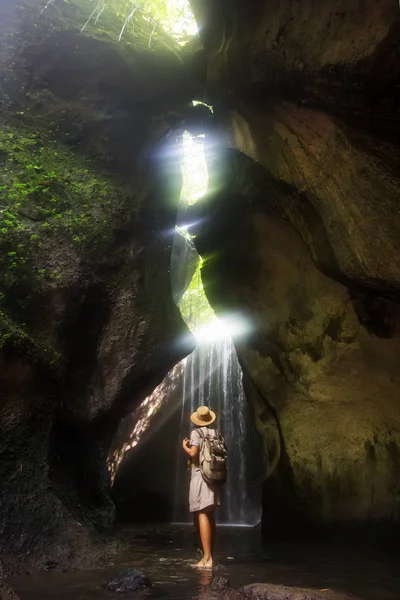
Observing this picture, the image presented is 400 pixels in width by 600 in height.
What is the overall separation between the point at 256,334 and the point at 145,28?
7.49 meters

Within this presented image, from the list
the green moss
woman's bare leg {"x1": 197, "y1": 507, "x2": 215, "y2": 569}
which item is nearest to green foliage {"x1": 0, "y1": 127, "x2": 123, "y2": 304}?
the green moss

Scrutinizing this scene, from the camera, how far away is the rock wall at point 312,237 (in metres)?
5.05

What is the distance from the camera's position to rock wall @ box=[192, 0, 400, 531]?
5.05 meters

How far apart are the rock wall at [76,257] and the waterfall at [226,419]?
6.75 m

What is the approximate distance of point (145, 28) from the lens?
10.5 metres

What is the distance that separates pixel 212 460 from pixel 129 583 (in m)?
1.61

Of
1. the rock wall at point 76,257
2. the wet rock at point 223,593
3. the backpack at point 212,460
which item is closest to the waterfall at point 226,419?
the rock wall at point 76,257

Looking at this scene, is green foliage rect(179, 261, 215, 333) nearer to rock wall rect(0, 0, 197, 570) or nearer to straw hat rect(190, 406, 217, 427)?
rock wall rect(0, 0, 197, 570)

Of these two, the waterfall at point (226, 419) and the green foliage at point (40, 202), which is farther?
the waterfall at point (226, 419)

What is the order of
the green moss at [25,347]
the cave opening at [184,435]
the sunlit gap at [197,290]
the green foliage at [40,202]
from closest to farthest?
the green moss at [25,347] → the green foliage at [40,202] → the sunlit gap at [197,290] → the cave opening at [184,435]

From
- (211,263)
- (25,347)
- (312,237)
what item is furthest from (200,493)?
(211,263)

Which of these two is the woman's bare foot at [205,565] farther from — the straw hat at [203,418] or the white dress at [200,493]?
the straw hat at [203,418]

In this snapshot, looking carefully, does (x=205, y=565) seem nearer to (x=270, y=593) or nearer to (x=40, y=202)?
(x=270, y=593)

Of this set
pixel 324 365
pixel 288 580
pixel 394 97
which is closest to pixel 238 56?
pixel 394 97
